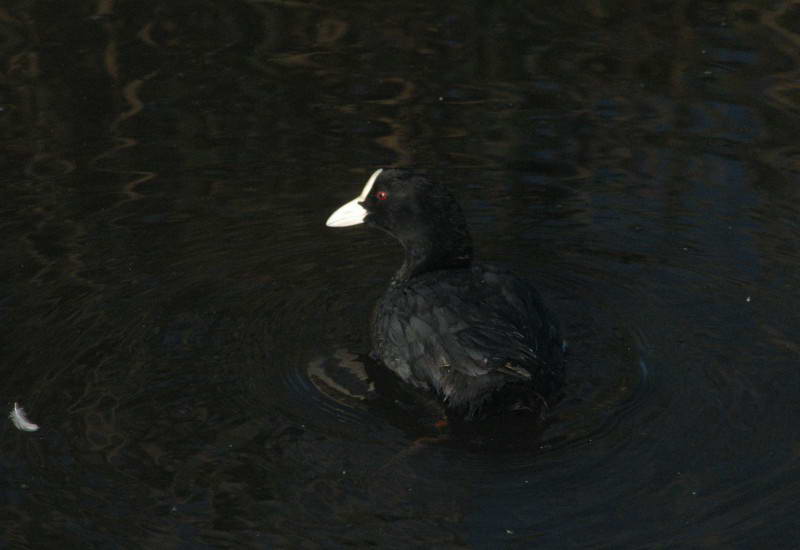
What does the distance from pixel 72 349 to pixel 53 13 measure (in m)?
4.59

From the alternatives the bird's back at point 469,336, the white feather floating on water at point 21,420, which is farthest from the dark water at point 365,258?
the bird's back at point 469,336

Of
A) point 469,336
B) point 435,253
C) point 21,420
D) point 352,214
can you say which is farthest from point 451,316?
point 21,420

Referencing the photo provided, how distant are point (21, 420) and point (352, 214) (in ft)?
6.40

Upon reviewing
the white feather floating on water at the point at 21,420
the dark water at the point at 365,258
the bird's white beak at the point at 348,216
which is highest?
the bird's white beak at the point at 348,216

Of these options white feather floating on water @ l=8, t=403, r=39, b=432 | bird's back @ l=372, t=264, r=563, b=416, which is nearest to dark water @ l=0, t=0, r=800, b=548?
white feather floating on water @ l=8, t=403, r=39, b=432

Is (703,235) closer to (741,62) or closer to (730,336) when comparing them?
(730,336)

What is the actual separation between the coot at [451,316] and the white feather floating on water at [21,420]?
1526mm

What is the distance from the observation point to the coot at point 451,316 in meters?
5.34

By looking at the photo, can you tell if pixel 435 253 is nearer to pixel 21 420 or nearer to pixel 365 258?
pixel 365 258

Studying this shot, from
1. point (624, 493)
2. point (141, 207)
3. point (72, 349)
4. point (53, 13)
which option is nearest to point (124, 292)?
point (72, 349)

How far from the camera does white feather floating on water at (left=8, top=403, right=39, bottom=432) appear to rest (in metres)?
5.30

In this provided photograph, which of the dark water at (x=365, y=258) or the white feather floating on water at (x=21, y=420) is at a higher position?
the white feather floating on water at (x=21, y=420)

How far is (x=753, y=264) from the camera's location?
259 inches

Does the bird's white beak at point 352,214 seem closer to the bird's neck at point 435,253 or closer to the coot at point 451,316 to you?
the coot at point 451,316
